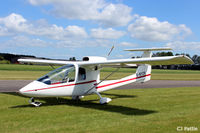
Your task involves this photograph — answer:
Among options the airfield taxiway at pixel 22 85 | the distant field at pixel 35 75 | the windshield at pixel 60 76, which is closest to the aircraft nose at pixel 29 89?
the windshield at pixel 60 76

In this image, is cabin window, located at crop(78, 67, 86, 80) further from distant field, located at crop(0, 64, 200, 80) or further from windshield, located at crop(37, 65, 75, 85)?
distant field, located at crop(0, 64, 200, 80)

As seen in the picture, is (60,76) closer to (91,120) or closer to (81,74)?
(81,74)

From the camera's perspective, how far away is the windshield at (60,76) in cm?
955

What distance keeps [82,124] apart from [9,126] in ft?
7.40

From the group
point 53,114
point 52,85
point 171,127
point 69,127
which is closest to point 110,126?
point 69,127

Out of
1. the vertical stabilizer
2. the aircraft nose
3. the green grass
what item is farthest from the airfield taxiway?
the green grass

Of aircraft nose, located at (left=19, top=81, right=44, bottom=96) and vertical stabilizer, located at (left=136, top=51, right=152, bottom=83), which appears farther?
vertical stabilizer, located at (left=136, top=51, right=152, bottom=83)

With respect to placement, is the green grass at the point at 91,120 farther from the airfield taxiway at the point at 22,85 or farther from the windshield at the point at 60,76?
the airfield taxiway at the point at 22,85

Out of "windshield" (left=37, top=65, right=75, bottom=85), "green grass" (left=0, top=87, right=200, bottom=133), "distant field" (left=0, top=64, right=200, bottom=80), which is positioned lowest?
"green grass" (left=0, top=87, right=200, bottom=133)

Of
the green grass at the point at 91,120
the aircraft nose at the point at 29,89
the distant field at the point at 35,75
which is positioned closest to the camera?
the green grass at the point at 91,120

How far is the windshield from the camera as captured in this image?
31.3 feet

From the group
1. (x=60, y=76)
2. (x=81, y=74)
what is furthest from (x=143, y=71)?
(x=60, y=76)

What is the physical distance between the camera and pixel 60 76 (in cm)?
984

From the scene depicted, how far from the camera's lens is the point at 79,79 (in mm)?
10695
